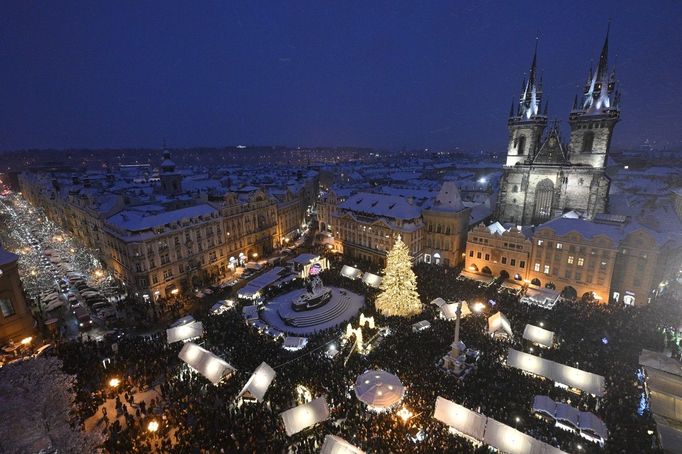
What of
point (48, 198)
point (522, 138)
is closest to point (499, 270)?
point (522, 138)

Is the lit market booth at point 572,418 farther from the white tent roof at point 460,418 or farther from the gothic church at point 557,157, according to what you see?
the gothic church at point 557,157

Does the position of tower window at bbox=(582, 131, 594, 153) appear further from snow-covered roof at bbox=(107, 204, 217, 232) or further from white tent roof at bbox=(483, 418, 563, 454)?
snow-covered roof at bbox=(107, 204, 217, 232)

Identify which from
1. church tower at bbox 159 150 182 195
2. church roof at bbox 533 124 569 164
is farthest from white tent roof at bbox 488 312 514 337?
church tower at bbox 159 150 182 195

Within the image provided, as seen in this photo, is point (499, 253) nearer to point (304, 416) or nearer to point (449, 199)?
point (449, 199)

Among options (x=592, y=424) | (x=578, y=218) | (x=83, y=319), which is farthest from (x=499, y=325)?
(x=83, y=319)

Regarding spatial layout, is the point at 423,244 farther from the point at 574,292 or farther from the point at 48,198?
the point at 48,198

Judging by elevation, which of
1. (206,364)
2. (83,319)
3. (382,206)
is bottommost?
(83,319)
